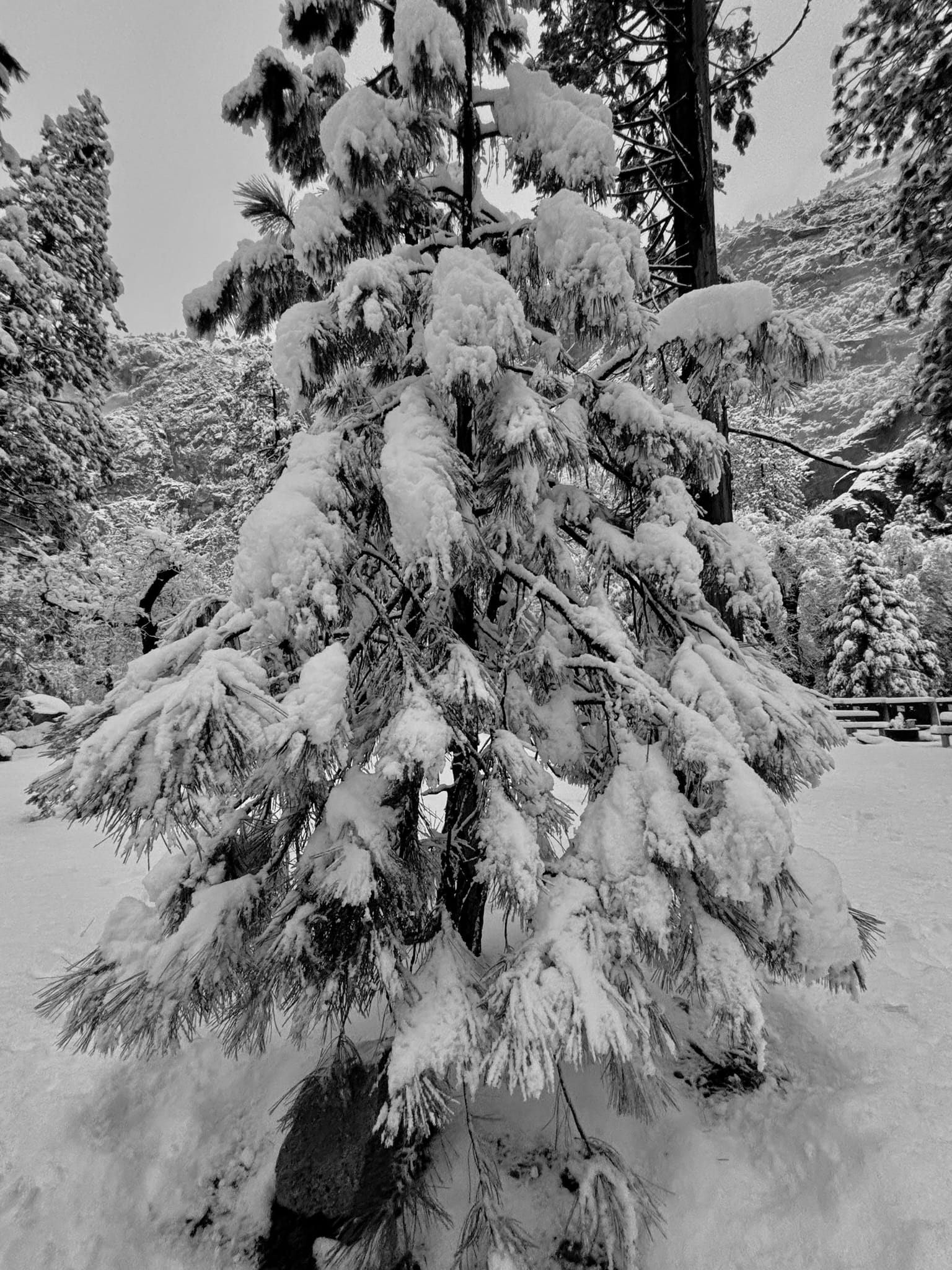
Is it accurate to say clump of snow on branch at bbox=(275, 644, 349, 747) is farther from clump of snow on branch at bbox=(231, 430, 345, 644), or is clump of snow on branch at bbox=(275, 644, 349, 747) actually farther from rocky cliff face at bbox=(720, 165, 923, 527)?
rocky cliff face at bbox=(720, 165, 923, 527)

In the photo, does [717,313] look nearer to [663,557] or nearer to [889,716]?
[663,557]

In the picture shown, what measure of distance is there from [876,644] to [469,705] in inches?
751

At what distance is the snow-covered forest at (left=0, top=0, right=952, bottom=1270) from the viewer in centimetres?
162

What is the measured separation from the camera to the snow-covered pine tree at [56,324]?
9141 mm

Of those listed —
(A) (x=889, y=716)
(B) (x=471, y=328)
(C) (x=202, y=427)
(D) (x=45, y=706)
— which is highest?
(C) (x=202, y=427)

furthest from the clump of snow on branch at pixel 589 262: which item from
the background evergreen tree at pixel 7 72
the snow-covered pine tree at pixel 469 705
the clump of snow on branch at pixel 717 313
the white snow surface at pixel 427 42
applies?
the background evergreen tree at pixel 7 72

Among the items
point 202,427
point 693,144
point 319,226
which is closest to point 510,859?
point 319,226

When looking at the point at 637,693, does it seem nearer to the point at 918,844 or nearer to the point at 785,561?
the point at 918,844

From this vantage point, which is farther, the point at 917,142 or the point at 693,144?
the point at 917,142

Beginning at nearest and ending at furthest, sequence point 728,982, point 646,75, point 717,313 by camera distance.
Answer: point 728,982
point 717,313
point 646,75

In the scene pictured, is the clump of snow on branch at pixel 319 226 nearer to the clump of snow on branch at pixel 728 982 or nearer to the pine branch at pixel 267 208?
the pine branch at pixel 267 208

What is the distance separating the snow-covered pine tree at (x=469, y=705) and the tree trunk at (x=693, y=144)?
1873mm

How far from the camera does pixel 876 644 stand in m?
16.9

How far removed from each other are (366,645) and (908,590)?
23.6m
